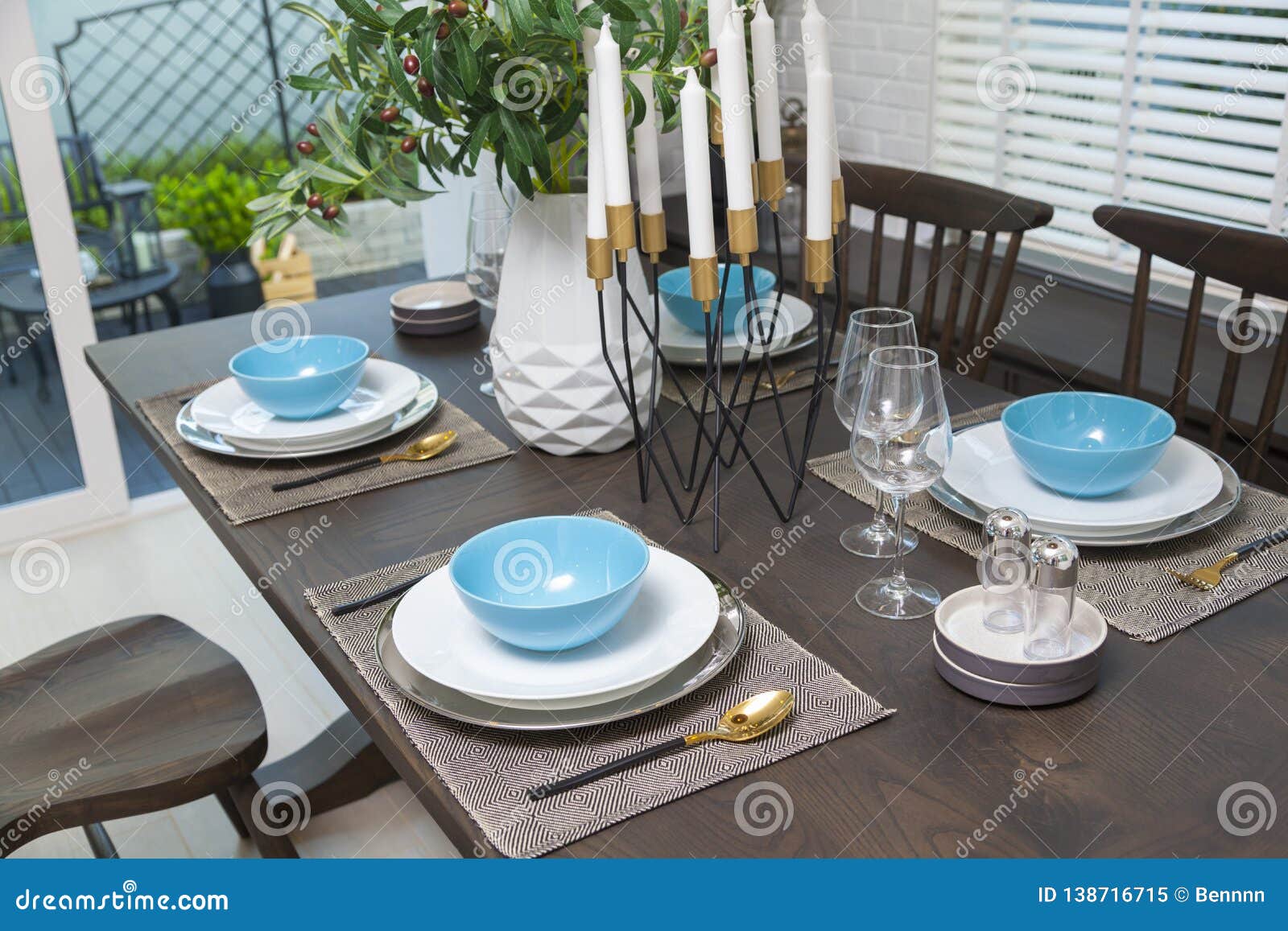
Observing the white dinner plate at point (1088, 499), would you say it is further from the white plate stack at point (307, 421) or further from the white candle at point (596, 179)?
the white plate stack at point (307, 421)

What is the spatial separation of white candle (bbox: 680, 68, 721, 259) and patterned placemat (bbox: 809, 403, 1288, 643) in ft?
1.14

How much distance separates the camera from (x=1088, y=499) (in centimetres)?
116

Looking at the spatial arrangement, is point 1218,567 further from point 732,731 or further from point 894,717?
point 732,731

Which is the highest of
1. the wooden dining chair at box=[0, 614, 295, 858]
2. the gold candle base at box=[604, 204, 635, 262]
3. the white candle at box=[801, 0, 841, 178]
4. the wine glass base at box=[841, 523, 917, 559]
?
the white candle at box=[801, 0, 841, 178]

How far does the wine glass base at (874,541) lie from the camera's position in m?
1.14

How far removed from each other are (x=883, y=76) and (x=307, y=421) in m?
1.87

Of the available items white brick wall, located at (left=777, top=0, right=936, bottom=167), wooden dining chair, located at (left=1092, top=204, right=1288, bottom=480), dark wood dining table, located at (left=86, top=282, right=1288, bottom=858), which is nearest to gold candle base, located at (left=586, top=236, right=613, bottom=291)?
dark wood dining table, located at (left=86, top=282, right=1288, bottom=858)

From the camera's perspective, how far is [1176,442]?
4.12ft

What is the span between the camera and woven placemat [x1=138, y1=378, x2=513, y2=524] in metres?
1.32

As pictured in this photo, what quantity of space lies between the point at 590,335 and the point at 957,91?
65.6 inches

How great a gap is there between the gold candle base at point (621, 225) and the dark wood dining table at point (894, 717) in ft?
0.92

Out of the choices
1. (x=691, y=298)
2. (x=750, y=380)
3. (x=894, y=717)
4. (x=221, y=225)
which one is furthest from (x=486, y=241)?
(x=221, y=225)

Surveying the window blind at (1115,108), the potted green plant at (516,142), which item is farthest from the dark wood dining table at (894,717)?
the window blind at (1115,108)

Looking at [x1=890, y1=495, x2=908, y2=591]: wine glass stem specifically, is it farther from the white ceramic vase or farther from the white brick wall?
the white brick wall
